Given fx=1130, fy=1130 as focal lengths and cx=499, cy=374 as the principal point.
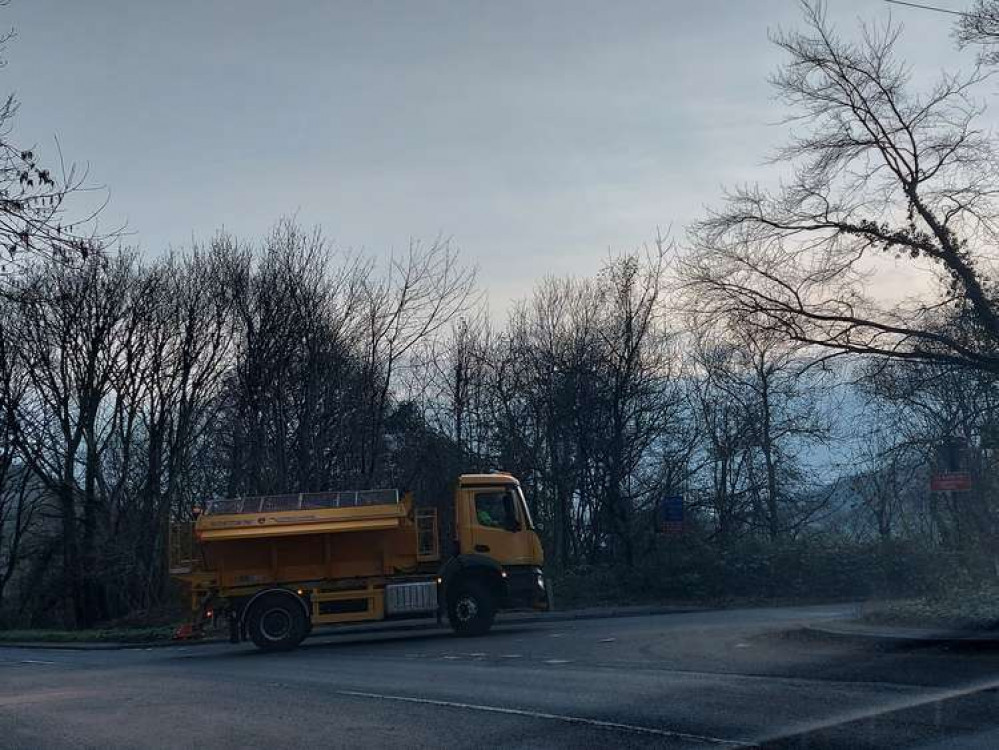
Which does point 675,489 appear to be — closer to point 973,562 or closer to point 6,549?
point 973,562

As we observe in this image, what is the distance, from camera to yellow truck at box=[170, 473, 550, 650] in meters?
21.3

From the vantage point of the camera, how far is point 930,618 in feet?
51.8

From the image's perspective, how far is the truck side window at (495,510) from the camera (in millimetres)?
22016

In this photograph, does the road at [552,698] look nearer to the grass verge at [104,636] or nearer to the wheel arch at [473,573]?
the wheel arch at [473,573]

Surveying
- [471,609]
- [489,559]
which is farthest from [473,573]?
[471,609]

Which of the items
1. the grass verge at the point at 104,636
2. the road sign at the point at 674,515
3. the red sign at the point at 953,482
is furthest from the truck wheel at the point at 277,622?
the red sign at the point at 953,482

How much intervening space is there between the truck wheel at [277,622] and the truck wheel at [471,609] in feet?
9.35

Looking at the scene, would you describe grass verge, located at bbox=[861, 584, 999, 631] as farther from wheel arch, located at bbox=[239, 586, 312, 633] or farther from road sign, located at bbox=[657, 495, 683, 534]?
road sign, located at bbox=[657, 495, 683, 534]

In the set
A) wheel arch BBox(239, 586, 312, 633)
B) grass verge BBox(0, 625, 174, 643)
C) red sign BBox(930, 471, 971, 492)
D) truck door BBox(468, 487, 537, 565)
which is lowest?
grass verge BBox(0, 625, 174, 643)

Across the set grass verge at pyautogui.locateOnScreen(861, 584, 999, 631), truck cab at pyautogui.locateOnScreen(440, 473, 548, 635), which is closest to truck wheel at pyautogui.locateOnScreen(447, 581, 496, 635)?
truck cab at pyautogui.locateOnScreen(440, 473, 548, 635)

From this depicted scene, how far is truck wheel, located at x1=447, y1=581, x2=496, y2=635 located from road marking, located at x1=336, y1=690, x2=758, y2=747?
877 centimetres

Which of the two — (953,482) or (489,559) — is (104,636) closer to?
(489,559)

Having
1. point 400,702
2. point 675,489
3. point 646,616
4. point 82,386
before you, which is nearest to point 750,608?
point 646,616

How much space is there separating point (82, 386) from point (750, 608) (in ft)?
77.4
